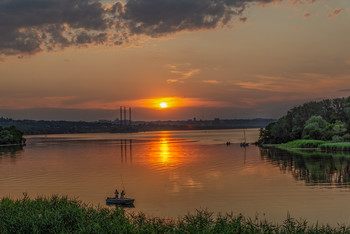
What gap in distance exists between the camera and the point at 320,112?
15325 centimetres

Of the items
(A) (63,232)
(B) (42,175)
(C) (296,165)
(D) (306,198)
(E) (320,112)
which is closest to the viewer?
(A) (63,232)

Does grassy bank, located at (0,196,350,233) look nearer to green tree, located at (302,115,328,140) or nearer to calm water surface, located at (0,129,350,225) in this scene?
calm water surface, located at (0,129,350,225)

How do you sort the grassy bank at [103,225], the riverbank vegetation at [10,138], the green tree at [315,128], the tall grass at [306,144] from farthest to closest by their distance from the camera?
the riverbank vegetation at [10,138] → the green tree at [315,128] → the tall grass at [306,144] → the grassy bank at [103,225]

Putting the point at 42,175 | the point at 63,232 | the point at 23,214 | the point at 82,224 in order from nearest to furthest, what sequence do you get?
1. the point at 63,232
2. the point at 82,224
3. the point at 23,214
4. the point at 42,175

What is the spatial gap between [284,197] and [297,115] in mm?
111363

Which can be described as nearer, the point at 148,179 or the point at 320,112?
the point at 148,179

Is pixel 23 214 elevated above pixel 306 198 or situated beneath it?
elevated above

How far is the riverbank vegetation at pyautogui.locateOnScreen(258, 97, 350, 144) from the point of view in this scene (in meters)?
133

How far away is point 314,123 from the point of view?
139m

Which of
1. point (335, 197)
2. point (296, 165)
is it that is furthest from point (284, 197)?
point (296, 165)

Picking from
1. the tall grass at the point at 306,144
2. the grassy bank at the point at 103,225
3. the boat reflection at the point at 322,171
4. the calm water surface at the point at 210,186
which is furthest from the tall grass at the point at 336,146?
the grassy bank at the point at 103,225

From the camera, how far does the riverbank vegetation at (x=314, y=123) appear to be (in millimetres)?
133125

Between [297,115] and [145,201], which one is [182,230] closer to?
[145,201]

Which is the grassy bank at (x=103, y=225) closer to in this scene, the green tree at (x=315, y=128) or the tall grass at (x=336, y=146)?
the tall grass at (x=336, y=146)
